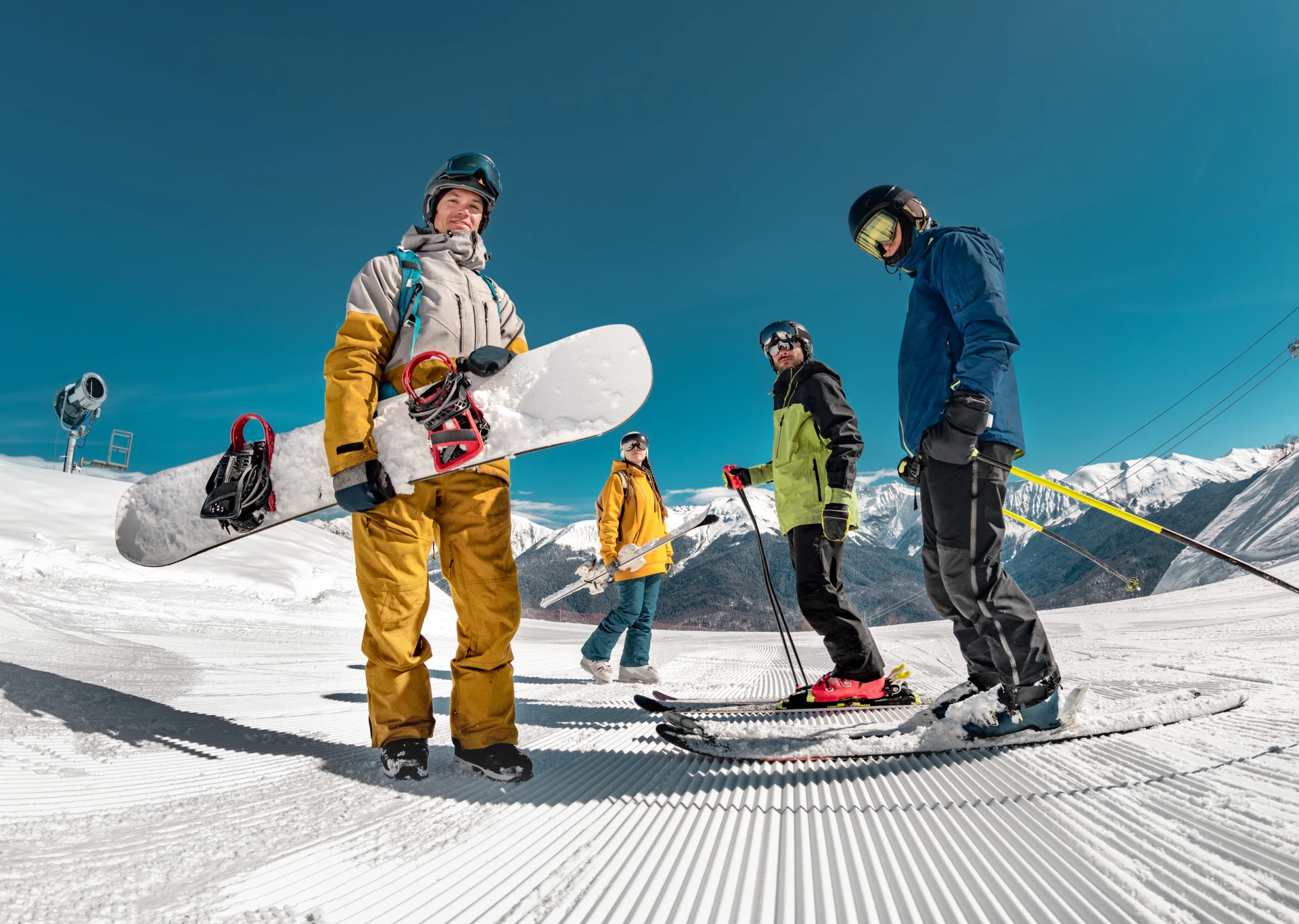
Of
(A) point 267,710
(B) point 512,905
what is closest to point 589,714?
(A) point 267,710

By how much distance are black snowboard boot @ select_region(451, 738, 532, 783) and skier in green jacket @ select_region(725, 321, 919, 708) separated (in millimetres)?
1721

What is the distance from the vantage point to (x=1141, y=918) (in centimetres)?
96

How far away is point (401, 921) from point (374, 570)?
49.9 inches

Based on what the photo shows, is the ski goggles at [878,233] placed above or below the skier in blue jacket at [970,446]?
above

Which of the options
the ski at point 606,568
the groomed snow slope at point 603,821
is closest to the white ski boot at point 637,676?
the ski at point 606,568

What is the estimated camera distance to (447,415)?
7.20 feet

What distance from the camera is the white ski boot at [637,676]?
5035mm

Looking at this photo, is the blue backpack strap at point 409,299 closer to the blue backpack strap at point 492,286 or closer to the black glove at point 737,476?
the blue backpack strap at point 492,286

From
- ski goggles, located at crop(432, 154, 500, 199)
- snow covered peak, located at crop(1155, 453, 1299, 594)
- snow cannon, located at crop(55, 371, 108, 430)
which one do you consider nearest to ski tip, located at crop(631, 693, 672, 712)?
ski goggles, located at crop(432, 154, 500, 199)

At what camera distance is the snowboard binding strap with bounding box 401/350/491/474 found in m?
2.18

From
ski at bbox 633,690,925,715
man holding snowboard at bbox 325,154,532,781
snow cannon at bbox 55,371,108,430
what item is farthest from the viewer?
snow cannon at bbox 55,371,108,430

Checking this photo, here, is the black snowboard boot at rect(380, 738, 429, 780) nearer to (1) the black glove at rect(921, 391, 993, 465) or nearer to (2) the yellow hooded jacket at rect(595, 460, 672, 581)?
(1) the black glove at rect(921, 391, 993, 465)

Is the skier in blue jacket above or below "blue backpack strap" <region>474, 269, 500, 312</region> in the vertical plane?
below

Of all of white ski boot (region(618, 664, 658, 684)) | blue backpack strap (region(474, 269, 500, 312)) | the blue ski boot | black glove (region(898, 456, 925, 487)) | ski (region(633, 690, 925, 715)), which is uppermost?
blue backpack strap (region(474, 269, 500, 312))
